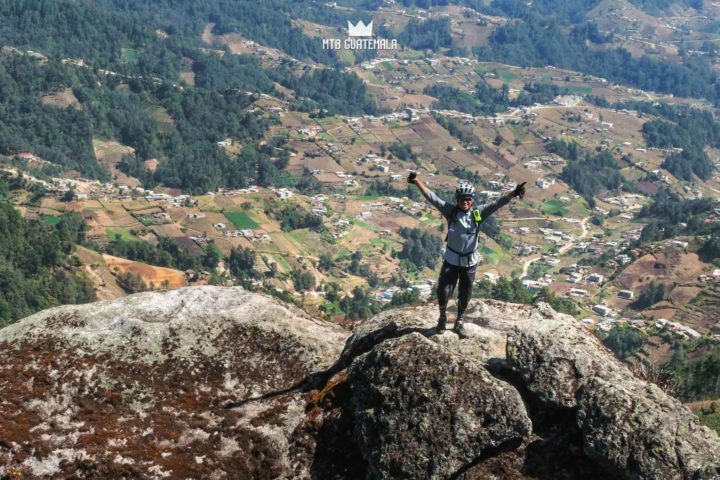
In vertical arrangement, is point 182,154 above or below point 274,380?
below

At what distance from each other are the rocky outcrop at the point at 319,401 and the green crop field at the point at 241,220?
129m

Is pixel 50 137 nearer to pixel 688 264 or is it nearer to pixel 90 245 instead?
pixel 90 245

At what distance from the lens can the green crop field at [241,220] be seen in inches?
5723

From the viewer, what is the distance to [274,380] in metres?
14.9

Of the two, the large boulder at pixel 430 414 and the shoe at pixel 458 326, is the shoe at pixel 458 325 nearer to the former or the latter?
the shoe at pixel 458 326

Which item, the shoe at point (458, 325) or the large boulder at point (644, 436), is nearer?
the large boulder at point (644, 436)

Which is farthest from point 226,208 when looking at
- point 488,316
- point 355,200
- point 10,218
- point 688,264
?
point 488,316

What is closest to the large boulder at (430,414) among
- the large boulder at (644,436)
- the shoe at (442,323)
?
the large boulder at (644,436)

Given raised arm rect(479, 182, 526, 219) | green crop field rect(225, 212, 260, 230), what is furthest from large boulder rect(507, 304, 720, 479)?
green crop field rect(225, 212, 260, 230)

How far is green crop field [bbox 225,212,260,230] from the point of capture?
14538 cm

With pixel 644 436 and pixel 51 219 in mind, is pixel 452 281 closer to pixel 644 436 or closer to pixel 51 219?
pixel 644 436

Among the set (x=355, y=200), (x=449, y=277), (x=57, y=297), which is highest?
(x=449, y=277)

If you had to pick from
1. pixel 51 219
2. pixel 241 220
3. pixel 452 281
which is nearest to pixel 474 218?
pixel 452 281

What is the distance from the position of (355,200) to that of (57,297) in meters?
101
